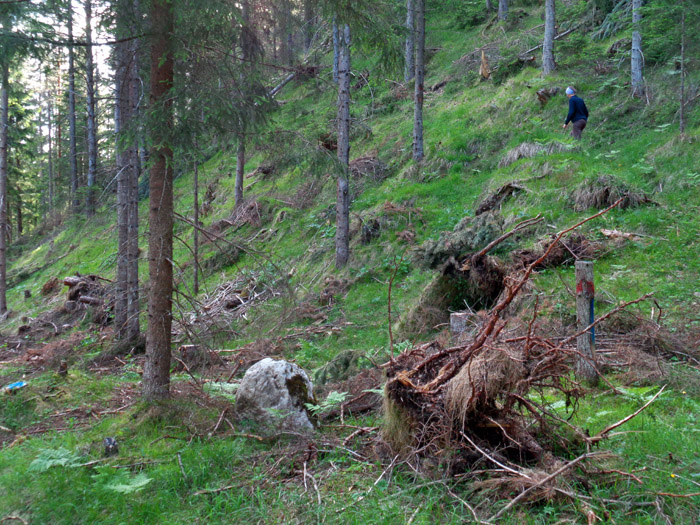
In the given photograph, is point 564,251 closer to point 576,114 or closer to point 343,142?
point 576,114

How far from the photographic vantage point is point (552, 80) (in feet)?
51.7

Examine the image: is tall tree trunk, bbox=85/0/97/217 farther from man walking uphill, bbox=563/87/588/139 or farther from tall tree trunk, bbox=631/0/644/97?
tall tree trunk, bbox=631/0/644/97

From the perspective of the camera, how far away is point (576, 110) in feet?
41.0

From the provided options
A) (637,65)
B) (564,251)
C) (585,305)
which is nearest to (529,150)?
(637,65)

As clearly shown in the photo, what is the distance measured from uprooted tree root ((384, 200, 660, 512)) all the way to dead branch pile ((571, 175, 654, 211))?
21.7ft

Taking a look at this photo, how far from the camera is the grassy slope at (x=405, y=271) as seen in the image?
3.92m

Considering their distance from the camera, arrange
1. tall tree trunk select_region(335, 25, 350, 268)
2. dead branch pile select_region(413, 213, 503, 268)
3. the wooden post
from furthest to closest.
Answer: tall tree trunk select_region(335, 25, 350, 268) < dead branch pile select_region(413, 213, 503, 268) < the wooden post

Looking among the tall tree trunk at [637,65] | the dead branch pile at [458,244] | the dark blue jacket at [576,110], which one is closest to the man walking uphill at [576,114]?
the dark blue jacket at [576,110]

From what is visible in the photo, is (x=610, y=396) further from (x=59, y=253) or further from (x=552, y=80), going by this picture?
(x=59, y=253)

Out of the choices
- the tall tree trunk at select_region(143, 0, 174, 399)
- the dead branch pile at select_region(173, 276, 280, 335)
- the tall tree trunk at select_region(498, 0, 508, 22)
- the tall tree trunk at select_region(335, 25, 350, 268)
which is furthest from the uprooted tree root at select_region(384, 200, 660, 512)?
the tall tree trunk at select_region(498, 0, 508, 22)

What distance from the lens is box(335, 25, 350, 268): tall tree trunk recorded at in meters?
12.3

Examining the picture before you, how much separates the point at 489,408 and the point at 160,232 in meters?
4.07

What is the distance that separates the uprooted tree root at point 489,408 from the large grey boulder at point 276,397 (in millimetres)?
1426

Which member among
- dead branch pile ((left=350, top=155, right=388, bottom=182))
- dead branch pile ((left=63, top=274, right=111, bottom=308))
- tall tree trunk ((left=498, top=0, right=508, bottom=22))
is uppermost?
tall tree trunk ((left=498, top=0, right=508, bottom=22))
